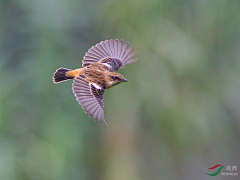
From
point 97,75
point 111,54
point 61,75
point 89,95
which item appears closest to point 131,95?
point 111,54

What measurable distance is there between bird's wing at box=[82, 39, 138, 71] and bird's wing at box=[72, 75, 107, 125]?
0.82 metres

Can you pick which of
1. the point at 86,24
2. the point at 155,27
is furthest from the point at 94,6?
the point at 155,27

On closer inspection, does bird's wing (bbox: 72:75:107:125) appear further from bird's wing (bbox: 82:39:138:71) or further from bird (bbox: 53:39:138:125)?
bird's wing (bbox: 82:39:138:71)

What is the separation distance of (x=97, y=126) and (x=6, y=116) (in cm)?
183

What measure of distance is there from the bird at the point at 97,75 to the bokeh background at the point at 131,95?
202 centimetres

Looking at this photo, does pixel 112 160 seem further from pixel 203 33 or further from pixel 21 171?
pixel 203 33

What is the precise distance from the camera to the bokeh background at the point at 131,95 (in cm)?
726

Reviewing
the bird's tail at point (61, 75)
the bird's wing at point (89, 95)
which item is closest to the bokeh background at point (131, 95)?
the bird's tail at point (61, 75)

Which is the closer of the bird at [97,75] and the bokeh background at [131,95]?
the bird at [97,75]

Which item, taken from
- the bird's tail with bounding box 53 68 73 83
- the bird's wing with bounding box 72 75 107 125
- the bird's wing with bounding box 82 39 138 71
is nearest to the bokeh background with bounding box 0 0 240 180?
the bird's wing with bounding box 82 39 138 71

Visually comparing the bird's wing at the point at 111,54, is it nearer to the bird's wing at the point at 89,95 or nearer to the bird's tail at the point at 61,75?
the bird's tail at the point at 61,75

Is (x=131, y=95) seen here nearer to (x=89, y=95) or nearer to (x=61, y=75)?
(x=61, y=75)

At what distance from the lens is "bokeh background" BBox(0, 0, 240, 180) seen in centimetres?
726

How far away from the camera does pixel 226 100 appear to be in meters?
7.74
